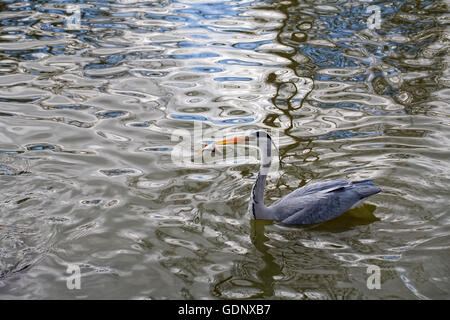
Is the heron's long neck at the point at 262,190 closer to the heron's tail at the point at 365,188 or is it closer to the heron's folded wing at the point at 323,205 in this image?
the heron's folded wing at the point at 323,205

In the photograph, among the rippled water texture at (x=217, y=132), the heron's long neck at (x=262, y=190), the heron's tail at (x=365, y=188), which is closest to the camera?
the rippled water texture at (x=217, y=132)

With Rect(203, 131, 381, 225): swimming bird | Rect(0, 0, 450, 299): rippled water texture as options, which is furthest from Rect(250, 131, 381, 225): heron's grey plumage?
Rect(0, 0, 450, 299): rippled water texture

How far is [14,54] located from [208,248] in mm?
8123

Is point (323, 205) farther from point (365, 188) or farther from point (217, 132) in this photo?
point (217, 132)

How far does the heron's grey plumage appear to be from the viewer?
23.7 ft

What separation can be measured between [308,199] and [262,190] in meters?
0.61

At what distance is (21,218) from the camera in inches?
285

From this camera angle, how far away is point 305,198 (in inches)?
288

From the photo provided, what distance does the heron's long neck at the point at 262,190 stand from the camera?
7195mm

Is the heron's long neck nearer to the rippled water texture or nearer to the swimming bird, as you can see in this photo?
the swimming bird

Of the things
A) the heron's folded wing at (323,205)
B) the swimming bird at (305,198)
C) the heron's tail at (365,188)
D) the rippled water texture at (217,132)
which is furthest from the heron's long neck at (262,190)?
the heron's tail at (365,188)

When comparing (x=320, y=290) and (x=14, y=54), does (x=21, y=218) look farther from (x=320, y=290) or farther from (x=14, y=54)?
(x=14, y=54)

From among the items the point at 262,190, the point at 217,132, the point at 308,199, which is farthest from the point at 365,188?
the point at 217,132
